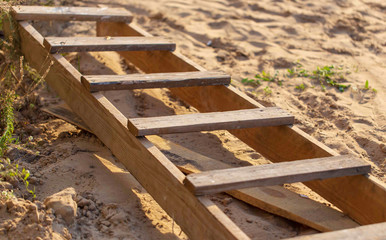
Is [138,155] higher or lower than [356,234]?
lower

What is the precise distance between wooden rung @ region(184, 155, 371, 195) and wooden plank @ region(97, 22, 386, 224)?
0.43ft

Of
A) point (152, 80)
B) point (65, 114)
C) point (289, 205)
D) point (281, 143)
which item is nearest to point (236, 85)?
point (152, 80)

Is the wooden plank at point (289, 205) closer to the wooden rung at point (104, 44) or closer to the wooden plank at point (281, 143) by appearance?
the wooden plank at point (281, 143)

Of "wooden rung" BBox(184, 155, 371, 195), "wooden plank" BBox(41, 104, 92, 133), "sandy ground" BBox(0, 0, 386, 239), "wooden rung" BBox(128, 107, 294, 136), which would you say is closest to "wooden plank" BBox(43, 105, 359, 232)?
"sandy ground" BBox(0, 0, 386, 239)

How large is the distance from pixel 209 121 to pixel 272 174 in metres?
0.65

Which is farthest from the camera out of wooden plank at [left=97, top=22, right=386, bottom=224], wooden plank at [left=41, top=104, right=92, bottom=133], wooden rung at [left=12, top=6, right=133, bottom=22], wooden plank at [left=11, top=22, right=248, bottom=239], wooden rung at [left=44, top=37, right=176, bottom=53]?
wooden rung at [left=12, top=6, right=133, bottom=22]

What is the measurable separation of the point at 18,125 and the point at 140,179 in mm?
1363

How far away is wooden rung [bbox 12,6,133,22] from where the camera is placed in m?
4.80

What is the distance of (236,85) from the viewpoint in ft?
16.3

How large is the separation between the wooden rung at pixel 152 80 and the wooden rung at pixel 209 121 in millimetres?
546

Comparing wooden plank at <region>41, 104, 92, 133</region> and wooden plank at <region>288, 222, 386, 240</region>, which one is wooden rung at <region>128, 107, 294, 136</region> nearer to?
wooden plank at <region>41, 104, 92, 133</region>

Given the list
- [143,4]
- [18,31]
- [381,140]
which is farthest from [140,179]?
[143,4]

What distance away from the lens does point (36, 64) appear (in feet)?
14.9

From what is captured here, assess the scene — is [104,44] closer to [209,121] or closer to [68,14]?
[68,14]
